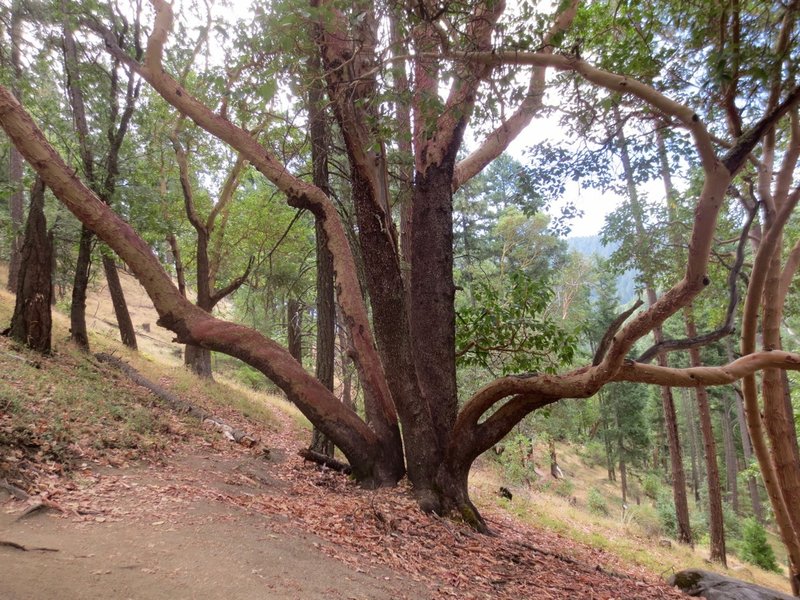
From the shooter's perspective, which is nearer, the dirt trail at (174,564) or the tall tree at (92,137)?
the dirt trail at (174,564)

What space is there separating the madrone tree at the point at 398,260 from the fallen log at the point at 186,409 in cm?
317

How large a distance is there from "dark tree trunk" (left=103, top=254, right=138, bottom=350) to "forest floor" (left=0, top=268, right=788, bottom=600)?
18.0ft

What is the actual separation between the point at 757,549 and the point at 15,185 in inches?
1003

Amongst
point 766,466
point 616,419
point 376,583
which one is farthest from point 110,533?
point 616,419

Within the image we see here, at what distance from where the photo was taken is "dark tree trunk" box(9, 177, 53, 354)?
8.91 m

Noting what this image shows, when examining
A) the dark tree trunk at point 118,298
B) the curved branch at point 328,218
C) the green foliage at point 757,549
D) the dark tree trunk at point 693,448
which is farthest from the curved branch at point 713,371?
the dark tree trunk at point 693,448

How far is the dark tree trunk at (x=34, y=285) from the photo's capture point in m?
8.91

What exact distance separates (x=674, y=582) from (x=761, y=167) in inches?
216

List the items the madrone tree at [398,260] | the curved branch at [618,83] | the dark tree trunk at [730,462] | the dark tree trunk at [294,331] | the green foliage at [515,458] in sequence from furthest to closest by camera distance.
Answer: the dark tree trunk at [730,462] < the green foliage at [515,458] < the dark tree trunk at [294,331] < the madrone tree at [398,260] < the curved branch at [618,83]

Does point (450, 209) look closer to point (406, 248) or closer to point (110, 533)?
point (406, 248)

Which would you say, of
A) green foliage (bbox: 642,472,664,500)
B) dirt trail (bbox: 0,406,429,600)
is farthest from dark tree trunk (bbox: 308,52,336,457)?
green foliage (bbox: 642,472,664,500)

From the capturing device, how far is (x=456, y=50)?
16.4 ft

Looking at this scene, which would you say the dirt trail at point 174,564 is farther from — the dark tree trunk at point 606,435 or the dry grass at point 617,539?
the dark tree trunk at point 606,435

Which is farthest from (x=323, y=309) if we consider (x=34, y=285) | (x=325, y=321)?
(x=34, y=285)
